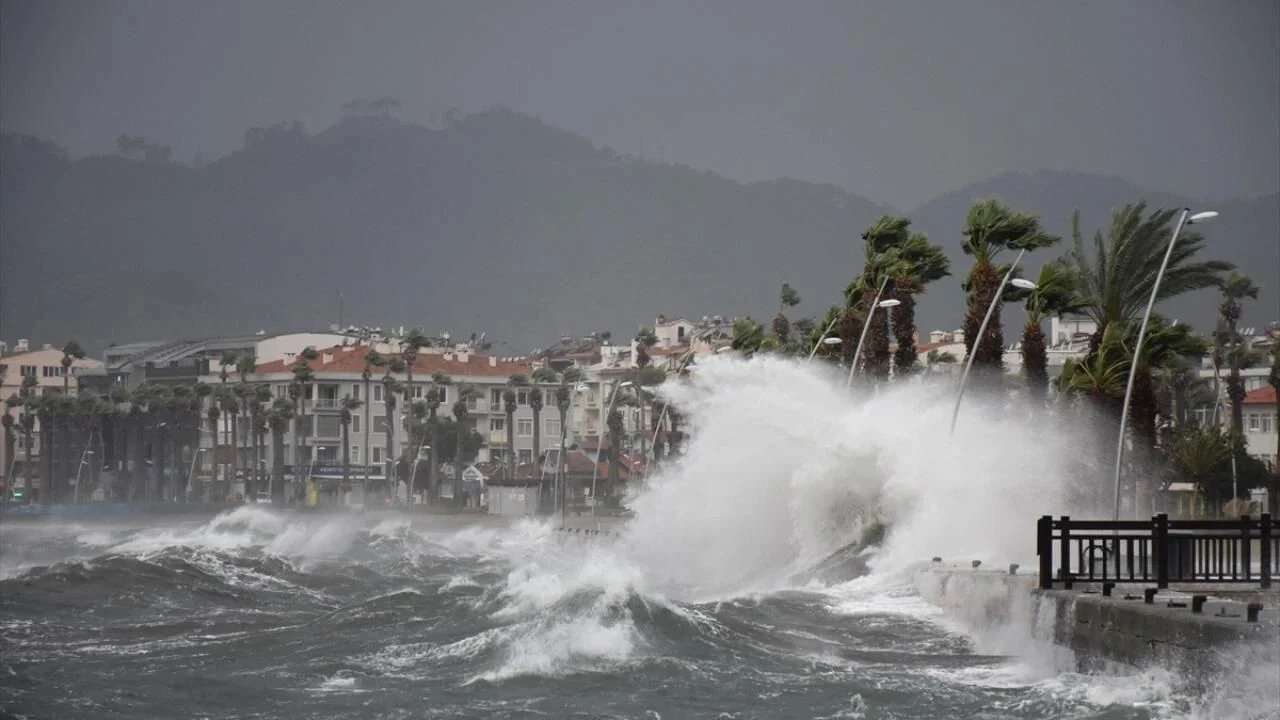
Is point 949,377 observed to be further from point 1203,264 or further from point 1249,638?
point 1249,638

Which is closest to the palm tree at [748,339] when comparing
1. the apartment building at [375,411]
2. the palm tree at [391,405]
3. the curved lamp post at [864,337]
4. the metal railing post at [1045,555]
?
the curved lamp post at [864,337]

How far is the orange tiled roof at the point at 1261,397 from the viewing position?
9950cm

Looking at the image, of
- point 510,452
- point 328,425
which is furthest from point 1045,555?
point 328,425

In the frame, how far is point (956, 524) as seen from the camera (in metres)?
35.0

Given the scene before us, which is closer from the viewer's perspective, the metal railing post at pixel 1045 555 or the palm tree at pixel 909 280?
the metal railing post at pixel 1045 555

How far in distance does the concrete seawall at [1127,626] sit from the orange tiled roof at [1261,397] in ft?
253

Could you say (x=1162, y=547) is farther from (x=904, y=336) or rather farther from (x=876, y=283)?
(x=876, y=283)

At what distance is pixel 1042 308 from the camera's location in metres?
42.4

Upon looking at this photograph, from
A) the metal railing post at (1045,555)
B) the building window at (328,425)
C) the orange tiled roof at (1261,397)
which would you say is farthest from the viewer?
the building window at (328,425)

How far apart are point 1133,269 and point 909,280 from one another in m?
9.89

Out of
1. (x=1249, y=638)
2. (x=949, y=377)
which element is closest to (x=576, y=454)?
(x=949, y=377)

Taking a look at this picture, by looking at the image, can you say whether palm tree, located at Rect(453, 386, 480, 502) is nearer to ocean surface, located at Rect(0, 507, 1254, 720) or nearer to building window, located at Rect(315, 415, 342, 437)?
building window, located at Rect(315, 415, 342, 437)

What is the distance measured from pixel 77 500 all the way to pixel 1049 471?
147 metres

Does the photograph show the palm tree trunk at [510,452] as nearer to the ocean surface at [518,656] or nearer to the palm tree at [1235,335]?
the palm tree at [1235,335]
